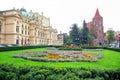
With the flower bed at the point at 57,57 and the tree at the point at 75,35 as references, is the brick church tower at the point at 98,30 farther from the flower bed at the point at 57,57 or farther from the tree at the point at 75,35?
the flower bed at the point at 57,57

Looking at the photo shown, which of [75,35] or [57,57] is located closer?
[57,57]

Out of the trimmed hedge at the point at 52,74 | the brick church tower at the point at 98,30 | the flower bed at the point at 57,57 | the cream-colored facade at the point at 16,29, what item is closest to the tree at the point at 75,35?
the cream-colored facade at the point at 16,29

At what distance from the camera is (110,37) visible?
7512cm

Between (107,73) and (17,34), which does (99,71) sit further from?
(17,34)

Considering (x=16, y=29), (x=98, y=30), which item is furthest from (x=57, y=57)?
(x=98, y=30)

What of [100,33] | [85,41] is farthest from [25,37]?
[100,33]

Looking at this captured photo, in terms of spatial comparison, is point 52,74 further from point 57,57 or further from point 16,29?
point 16,29

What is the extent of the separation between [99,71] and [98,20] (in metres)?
75.9

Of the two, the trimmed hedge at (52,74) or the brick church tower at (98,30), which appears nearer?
the trimmed hedge at (52,74)

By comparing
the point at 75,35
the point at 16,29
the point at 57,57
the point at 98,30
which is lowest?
the point at 57,57

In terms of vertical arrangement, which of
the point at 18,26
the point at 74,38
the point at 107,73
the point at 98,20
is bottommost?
the point at 107,73

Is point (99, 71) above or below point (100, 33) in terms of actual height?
below

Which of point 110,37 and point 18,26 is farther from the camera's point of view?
point 110,37

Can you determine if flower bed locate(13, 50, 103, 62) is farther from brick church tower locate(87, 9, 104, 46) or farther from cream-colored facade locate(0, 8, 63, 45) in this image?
brick church tower locate(87, 9, 104, 46)
